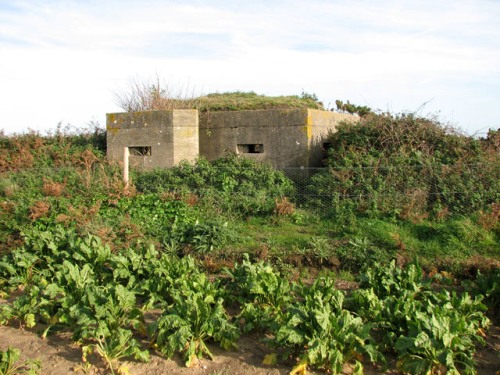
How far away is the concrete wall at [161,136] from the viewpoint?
13531mm

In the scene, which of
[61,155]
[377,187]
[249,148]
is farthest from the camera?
[61,155]

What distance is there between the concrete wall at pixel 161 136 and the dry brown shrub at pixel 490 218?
7126mm

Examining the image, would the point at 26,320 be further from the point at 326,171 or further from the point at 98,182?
the point at 326,171

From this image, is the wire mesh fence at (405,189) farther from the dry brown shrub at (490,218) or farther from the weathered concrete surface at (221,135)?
the weathered concrete surface at (221,135)

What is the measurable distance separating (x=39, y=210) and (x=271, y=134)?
5736mm

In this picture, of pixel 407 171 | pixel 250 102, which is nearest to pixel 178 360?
pixel 407 171

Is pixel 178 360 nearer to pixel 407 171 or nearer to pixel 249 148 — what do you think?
pixel 407 171

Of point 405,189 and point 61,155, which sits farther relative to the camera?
point 61,155

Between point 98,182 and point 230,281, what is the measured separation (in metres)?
5.66

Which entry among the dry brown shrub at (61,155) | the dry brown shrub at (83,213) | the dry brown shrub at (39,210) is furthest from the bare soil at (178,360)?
the dry brown shrub at (61,155)

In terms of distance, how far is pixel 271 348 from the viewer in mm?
5988

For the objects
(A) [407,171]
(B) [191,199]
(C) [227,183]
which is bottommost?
(B) [191,199]

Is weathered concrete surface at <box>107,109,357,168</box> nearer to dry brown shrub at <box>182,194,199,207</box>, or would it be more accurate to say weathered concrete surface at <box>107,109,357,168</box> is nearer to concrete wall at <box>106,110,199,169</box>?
concrete wall at <box>106,110,199,169</box>

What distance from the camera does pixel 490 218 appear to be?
363 inches
